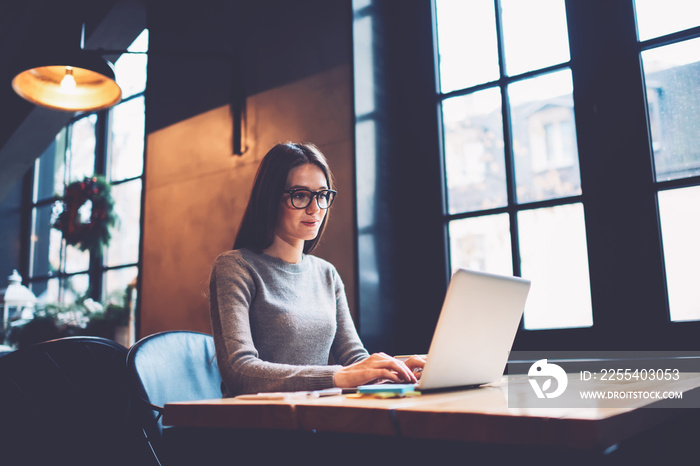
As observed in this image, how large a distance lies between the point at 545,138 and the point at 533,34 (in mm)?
450

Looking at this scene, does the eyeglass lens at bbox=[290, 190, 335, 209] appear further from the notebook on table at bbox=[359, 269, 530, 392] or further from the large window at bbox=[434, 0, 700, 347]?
the large window at bbox=[434, 0, 700, 347]

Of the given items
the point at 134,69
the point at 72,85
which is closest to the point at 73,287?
the point at 134,69

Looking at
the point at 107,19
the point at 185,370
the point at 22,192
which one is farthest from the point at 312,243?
the point at 22,192

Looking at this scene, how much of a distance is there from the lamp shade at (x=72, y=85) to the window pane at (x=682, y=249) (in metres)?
2.35

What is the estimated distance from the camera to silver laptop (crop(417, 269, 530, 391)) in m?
1.06

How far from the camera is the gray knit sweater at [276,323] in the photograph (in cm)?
135

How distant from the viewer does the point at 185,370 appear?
5.72 feet

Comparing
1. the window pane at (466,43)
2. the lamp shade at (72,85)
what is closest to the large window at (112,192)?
the lamp shade at (72,85)

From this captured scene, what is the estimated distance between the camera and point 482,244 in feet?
7.89

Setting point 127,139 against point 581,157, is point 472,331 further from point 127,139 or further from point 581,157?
point 127,139

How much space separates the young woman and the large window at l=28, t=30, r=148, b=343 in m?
2.10

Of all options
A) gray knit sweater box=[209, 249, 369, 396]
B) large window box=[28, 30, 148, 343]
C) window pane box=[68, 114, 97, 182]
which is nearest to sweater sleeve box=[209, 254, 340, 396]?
gray knit sweater box=[209, 249, 369, 396]

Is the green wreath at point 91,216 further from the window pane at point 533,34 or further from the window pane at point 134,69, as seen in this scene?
the window pane at point 533,34

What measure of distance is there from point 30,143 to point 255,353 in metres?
3.76
